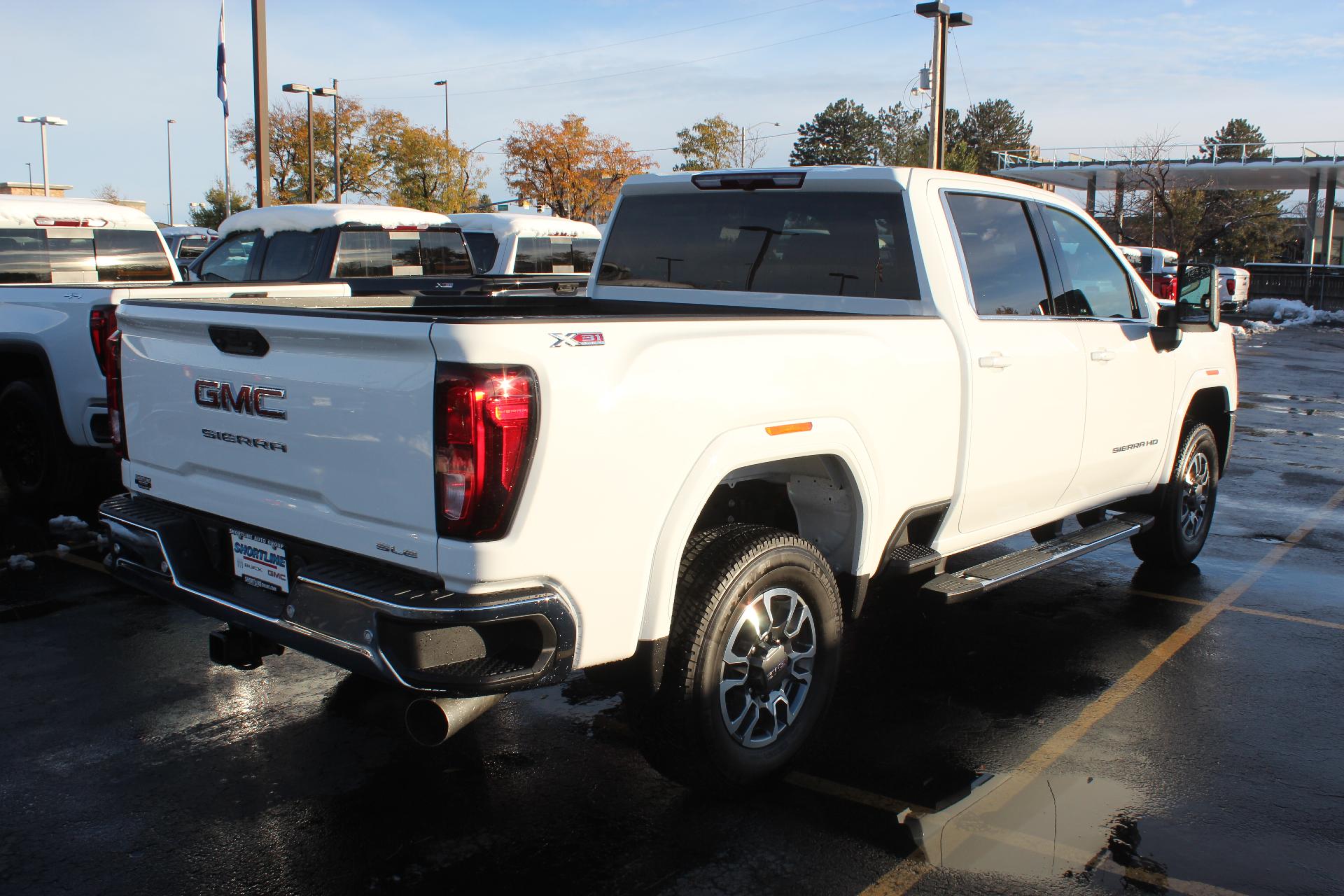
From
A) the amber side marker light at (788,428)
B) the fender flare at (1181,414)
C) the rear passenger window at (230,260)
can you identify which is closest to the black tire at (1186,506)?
the fender flare at (1181,414)

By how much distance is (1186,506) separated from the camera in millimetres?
6766

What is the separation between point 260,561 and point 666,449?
1309 mm

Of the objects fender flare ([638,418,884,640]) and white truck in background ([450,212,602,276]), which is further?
white truck in background ([450,212,602,276])

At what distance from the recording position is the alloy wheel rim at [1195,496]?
21.8 feet

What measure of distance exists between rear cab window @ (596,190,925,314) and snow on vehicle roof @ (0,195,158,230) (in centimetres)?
571

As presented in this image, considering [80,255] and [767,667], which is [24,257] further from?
[767,667]

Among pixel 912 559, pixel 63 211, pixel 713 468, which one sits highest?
pixel 63 211

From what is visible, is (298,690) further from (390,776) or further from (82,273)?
(82,273)

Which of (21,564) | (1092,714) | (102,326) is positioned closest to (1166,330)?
(1092,714)

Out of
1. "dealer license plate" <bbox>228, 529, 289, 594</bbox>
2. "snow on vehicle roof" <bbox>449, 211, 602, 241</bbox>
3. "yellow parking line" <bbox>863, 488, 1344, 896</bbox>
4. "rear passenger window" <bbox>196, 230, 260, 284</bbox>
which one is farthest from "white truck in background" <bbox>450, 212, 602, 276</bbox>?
"dealer license plate" <bbox>228, 529, 289, 594</bbox>

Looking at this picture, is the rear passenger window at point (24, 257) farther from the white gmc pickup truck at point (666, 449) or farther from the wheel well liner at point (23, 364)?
the white gmc pickup truck at point (666, 449)

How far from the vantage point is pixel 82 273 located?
32.0 ft

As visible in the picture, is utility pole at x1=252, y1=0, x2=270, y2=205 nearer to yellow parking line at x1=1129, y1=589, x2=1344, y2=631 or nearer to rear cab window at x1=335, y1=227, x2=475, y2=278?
rear cab window at x1=335, y1=227, x2=475, y2=278

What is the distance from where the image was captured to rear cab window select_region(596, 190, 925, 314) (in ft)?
15.4
